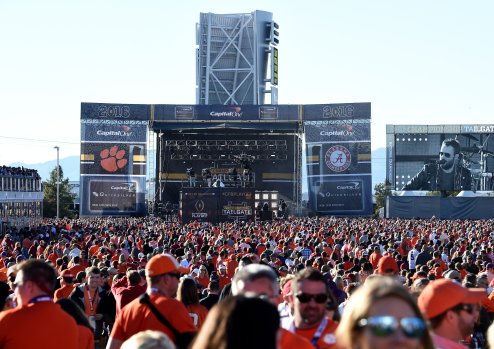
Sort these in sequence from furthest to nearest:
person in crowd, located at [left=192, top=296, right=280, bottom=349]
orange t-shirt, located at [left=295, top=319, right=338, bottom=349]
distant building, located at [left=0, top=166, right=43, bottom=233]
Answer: distant building, located at [left=0, top=166, right=43, bottom=233], orange t-shirt, located at [left=295, top=319, right=338, bottom=349], person in crowd, located at [left=192, top=296, right=280, bottom=349]

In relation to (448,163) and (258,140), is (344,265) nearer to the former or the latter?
(258,140)

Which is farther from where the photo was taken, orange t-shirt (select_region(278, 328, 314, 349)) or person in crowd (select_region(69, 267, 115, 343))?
person in crowd (select_region(69, 267, 115, 343))

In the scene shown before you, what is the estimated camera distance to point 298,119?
59062 mm

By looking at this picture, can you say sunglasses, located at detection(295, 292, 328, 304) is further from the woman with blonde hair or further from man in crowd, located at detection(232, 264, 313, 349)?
the woman with blonde hair

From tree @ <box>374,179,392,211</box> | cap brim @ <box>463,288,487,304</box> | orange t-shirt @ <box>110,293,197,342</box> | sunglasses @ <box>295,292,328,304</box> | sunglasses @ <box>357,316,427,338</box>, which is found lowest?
orange t-shirt @ <box>110,293,197,342</box>

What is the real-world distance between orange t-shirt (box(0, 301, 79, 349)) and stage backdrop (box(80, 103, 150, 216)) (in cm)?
5247

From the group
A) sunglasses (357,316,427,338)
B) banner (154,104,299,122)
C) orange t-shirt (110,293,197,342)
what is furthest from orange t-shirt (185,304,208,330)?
banner (154,104,299,122)

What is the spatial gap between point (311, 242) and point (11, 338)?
18.9 metres

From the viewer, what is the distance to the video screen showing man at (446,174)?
64.6m

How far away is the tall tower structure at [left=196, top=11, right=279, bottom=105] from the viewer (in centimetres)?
8488

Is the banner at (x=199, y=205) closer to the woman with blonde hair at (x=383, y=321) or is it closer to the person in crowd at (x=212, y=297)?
the person in crowd at (x=212, y=297)

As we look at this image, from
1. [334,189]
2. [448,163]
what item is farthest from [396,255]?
[448,163]

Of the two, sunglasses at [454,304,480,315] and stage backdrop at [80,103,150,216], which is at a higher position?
stage backdrop at [80,103,150,216]

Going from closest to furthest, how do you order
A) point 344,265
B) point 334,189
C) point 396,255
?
1. point 344,265
2. point 396,255
3. point 334,189
